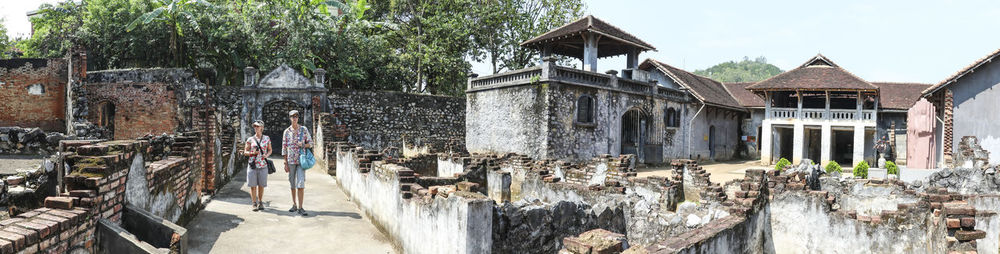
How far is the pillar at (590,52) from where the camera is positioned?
67.5 ft

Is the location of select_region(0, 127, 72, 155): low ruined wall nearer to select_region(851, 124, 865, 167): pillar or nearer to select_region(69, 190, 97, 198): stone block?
select_region(69, 190, 97, 198): stone block

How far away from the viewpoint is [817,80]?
81.3 ft

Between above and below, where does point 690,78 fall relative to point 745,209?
above

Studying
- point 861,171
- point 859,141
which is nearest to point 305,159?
point 861,171

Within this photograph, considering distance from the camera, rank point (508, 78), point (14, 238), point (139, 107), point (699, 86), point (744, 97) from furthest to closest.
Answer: point (744, 97) < point (699, 86) < point (139, 107) < point (508, 78) < point (14, 238)

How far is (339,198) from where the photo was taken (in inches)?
382

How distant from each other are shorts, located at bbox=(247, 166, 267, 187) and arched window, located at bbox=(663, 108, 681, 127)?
19.8 metres

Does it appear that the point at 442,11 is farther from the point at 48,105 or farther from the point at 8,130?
the point at 8,130

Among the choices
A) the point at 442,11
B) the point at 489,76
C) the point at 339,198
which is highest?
the point at 442,11

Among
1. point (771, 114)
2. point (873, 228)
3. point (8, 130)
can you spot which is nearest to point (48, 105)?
point (8, 130)

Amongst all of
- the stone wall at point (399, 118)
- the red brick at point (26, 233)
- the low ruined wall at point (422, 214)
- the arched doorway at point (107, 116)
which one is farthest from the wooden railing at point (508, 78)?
the red brick at point (26, 233)

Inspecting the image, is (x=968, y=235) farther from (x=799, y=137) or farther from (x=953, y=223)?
(x=799, y=137)

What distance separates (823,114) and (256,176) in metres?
25.6

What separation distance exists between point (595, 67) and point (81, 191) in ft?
59.4
